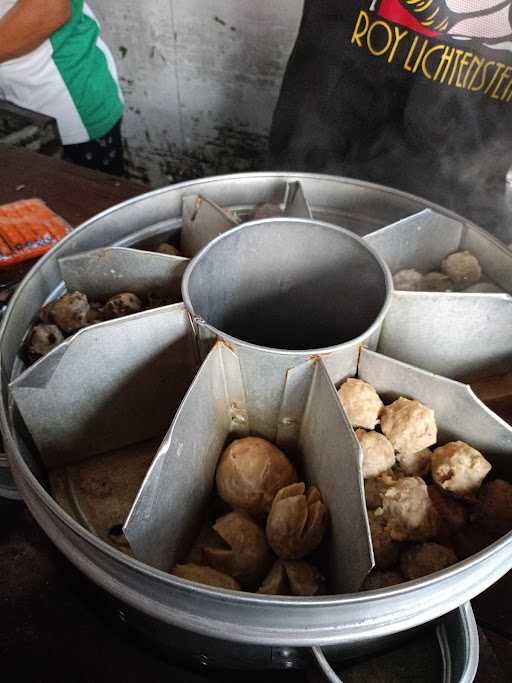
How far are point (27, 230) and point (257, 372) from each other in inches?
50.0

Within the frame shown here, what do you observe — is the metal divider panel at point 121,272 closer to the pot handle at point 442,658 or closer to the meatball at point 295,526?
the meatball at point 295,526

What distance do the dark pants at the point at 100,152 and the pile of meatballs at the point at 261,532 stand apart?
2211 mm

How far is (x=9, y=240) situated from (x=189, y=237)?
0.80 m

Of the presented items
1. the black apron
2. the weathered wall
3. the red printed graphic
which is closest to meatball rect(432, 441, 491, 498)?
the black apron

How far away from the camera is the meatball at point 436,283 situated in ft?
4.48

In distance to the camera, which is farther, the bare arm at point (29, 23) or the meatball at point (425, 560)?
the bare arm at point (29, 23)

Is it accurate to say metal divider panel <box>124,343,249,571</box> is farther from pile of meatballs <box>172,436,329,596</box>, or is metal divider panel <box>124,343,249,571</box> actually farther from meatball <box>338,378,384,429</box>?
meatball <box>338,378,384,429</box>

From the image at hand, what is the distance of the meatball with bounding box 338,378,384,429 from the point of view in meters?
1.06

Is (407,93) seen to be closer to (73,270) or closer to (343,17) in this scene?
(343,17)

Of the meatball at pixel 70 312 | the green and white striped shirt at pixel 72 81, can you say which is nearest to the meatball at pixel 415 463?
the meatball at pixel 70 312

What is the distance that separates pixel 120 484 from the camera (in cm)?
116

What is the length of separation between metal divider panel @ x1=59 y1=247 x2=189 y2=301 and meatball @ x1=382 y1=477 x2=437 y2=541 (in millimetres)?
637

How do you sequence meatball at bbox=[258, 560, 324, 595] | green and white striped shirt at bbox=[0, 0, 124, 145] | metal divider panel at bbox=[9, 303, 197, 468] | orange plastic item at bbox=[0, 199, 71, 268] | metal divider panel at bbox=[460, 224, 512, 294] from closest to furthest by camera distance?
meatball at bbox=[258, 560, 324, 595], metal divider panel at bbox=[9, 303, 197, 468], metal divider panel at bbox=[460, 224, 512, 294], orange plastic item at bbox=[0, 199, 71, 268], green and white striped shirt at bbox=[0, 0, 124, 145]

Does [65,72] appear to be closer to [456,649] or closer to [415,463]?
[415,463]
